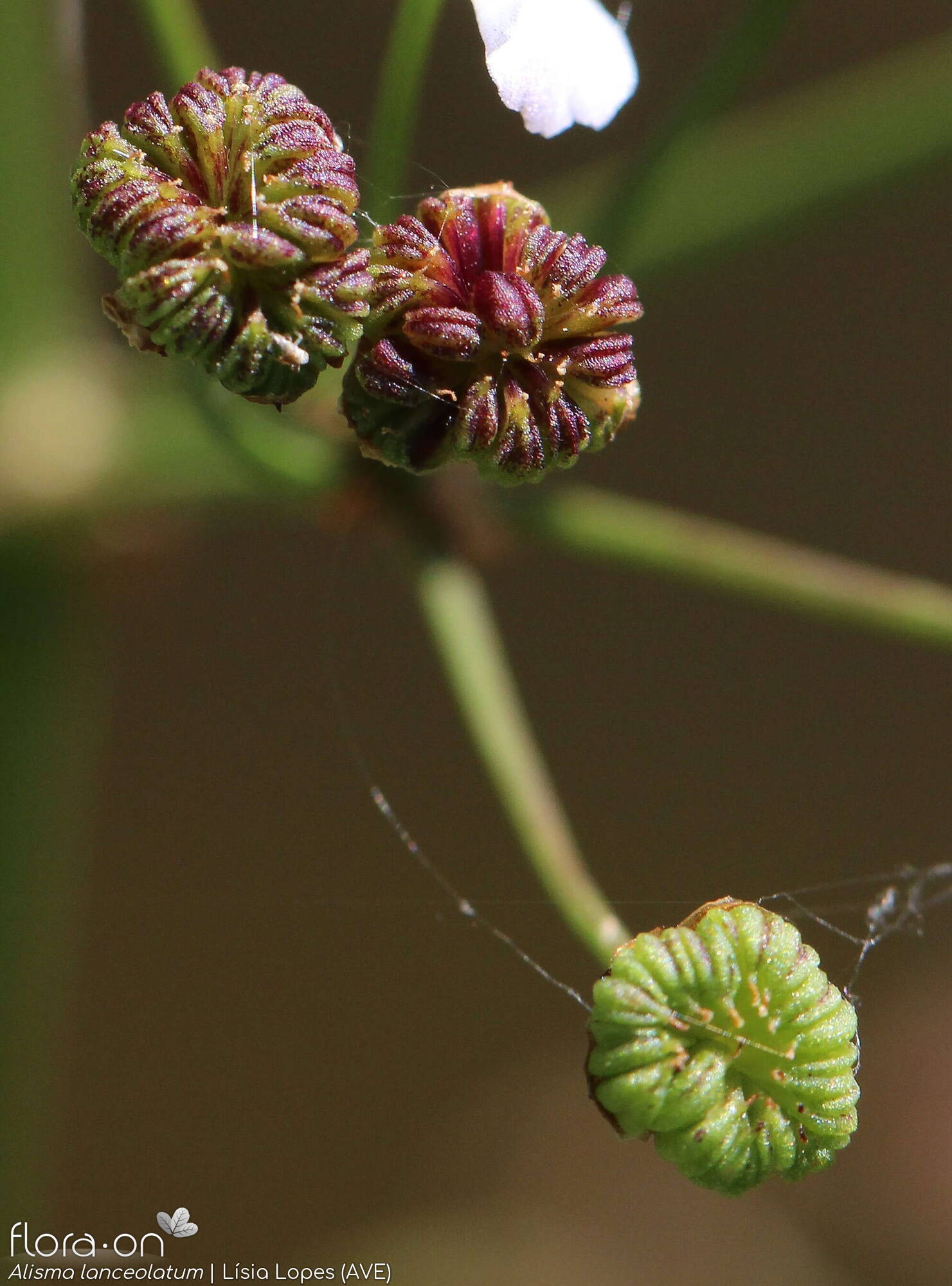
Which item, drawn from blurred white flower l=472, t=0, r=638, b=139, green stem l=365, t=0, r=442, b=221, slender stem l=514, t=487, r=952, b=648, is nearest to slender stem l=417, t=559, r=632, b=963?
slender stem l=514, t=487, r=952, b=648

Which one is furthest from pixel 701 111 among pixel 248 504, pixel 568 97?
pixel 248 504

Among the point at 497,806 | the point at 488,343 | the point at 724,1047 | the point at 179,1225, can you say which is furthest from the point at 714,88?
the point at 497,806

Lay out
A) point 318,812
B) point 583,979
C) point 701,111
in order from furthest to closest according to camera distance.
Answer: point 318,812
point 583,979
point 701,111

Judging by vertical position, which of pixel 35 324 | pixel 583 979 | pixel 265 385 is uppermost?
pixel 35 324

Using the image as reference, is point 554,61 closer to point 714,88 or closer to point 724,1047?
point 714,88

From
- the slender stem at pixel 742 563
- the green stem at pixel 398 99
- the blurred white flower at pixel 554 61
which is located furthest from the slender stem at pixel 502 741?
the blurred white flower at pixel 554 61

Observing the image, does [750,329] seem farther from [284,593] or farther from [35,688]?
[35,688]

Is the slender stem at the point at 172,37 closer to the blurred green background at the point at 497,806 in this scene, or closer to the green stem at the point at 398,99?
the green stem at the point at 398,99
